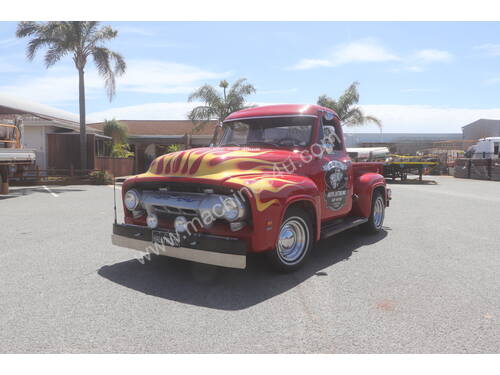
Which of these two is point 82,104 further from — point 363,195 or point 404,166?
point 363,195

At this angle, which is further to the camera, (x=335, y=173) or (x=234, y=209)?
(x=335, y=173)

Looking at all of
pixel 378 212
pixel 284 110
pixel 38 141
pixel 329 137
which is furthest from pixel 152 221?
pixel 38 141

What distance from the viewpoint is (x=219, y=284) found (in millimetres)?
4312

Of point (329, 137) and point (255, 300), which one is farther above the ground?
point (329, 137)

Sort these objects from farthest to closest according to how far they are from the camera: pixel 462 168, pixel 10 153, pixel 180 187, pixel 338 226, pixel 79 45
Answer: pixel 462 168
pixel 79 45
pixel 10 153
pixel 338 226
pixel 180 187

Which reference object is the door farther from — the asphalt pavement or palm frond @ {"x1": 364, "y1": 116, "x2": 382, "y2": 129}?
palm frond @ {"x1": 364, "y1": 116, "x2": 382, "y2": 129}

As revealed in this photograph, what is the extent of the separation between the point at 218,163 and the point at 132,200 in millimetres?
1196

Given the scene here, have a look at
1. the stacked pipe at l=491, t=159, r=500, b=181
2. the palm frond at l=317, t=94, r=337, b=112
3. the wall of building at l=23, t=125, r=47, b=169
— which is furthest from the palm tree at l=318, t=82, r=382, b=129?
the wall of building at l=23, t=125, r=47, b=169

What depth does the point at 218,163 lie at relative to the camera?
4371 millimetres

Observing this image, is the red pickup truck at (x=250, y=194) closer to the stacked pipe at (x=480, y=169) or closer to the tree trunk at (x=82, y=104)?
the tree trunk at (x=82, y=104)

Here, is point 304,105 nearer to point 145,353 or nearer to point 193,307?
point 193,307

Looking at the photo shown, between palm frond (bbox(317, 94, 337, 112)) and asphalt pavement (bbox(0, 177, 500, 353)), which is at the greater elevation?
palm frond (bbox(317, 94, 337, 112))

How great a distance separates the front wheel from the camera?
175 inches

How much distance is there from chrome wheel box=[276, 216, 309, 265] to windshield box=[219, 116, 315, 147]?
3.89ft
